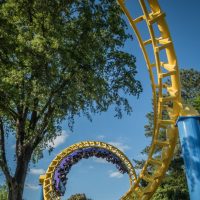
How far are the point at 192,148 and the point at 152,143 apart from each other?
11.6 feet

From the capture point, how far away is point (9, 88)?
1087 centimetres

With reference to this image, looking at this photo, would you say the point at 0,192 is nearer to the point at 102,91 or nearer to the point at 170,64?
the point at 102,91

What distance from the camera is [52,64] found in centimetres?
1134

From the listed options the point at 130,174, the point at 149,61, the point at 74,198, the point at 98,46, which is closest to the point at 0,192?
the point at 74,198

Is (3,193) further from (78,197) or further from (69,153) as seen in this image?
(69,153)

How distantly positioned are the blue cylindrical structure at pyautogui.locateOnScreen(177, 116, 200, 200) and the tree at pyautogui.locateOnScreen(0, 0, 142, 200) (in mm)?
5240

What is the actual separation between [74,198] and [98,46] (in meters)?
30.3

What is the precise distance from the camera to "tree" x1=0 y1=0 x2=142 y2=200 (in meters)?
11.2

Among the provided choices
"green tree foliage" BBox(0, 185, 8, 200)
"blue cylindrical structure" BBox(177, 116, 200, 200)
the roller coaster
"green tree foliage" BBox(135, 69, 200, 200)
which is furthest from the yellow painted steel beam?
"green tree foliage" BBox(0, 185, 8, 200)

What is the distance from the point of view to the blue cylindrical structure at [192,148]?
23.5 feet

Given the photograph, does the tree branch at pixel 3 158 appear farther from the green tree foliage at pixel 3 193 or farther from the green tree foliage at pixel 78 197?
the green tree foliage at pixel 3 193

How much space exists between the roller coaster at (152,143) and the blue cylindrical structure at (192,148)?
2.51 feet

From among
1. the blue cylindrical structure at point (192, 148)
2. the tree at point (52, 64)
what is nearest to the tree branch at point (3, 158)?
the tree at point (52, 64)

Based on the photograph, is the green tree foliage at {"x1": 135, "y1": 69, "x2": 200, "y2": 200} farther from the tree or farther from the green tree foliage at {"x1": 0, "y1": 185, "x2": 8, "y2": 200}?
the green tree foliage at {"x1": 0, "y1": 185, "x2": 8, "y2": 200}
